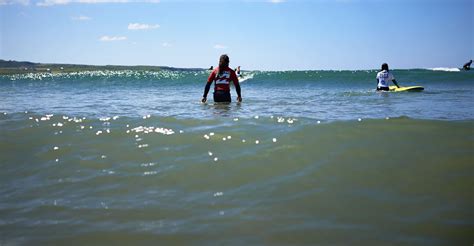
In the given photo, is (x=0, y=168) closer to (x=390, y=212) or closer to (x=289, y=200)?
(x=289, y=200)

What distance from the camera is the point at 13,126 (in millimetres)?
7113

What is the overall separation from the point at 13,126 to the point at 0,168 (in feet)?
9.07

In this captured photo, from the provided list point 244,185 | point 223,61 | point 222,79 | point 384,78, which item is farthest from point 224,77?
point 384,78

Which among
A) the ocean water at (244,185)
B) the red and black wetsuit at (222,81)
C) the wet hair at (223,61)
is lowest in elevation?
the ocean water at (244,185)

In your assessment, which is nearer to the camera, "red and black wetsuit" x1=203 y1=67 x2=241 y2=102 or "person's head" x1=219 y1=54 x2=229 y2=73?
"person's head" x1=219 y1=54 x2=229 y2=73

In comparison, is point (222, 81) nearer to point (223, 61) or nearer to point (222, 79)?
point (222, 79)

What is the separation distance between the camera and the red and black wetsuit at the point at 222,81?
10.1 meters

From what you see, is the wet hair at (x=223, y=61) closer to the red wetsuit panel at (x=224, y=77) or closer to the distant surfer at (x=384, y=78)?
the red wetsuit panel at (x=224, y=77)

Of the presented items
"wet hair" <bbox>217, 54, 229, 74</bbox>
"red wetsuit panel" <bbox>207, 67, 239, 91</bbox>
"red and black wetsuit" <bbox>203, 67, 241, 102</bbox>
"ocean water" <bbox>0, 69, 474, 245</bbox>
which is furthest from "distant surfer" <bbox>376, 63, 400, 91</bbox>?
"ocean water" <bbox>0, 69, 474, 245</bbox>

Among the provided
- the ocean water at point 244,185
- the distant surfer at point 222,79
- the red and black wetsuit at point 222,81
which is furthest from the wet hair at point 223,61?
the ocean water at point 244,185

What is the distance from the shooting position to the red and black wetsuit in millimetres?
10094

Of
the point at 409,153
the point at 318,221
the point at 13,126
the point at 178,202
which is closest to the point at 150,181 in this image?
the point at 178,202

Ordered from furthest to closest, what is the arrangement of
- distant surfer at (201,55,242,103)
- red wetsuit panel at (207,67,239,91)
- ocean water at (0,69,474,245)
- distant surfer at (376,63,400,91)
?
distant surfer at (376,63,400,91), red wetsuit panel at (207,67,239,91), distant surfer at (201,55,242,103), ocean water at (0,69,474,245)

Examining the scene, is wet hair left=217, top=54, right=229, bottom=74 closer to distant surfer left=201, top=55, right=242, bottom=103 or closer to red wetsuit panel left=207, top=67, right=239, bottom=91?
distant surfer left=201, top=55, right=242, bottom=103
